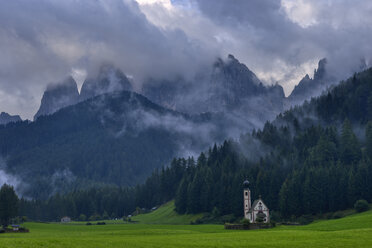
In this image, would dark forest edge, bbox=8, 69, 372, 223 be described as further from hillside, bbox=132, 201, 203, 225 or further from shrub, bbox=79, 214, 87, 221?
shrub, bbox=79, 214, 87, 221

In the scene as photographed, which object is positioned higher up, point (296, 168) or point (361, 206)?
point (296, 168)

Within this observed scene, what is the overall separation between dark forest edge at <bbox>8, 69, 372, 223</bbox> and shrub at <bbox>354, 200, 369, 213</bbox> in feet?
24.0

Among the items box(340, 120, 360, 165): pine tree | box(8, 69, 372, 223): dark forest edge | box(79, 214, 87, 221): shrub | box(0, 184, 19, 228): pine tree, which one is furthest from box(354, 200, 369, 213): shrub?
box(79, 214, 87, 221): shrub

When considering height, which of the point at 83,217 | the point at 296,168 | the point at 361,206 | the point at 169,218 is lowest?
the point at 83,217

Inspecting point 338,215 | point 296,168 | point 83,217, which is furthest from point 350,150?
point 83,217

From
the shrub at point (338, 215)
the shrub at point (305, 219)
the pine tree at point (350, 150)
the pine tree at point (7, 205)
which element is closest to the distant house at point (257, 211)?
the shrub at point (305, 219)

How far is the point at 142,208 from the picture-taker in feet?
652

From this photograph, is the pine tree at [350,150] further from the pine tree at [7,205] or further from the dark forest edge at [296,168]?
the pine tree at [7,205]

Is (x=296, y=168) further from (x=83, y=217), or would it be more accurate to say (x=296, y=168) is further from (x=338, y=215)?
(x=83, y=217)

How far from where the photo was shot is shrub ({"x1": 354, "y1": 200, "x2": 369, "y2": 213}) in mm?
103562

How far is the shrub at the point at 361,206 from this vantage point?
4077 inches

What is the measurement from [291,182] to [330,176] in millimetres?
11473

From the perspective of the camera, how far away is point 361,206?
340 ft

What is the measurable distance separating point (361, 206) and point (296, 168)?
116 ft
